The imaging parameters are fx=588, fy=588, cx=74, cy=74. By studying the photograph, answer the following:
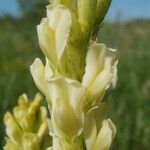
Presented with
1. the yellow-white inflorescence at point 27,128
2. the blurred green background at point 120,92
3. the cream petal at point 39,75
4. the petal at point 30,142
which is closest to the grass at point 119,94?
the blurred green background at point 120,92

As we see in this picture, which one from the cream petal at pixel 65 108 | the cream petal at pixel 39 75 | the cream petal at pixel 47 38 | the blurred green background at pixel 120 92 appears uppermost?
the cream petal at pixel 47 38

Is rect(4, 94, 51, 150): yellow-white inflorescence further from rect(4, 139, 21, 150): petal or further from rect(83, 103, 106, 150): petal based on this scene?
rect(83, 103, 106, 150): petal

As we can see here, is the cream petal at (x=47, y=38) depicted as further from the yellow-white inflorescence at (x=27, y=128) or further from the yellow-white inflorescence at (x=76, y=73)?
the yellow-white inflorescence at (x=27, y=128)

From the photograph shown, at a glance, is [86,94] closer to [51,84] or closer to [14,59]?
[51,84]

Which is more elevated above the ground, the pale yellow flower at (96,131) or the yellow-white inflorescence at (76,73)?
the yellow-white inflorescence at (76,73)

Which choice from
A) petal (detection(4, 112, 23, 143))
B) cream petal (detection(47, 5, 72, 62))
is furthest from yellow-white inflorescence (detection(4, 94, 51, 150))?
cream petal (detection(47, 5, 72, 62))

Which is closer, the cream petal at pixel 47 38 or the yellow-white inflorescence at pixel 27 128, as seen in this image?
the cream petal at pixel 47 38

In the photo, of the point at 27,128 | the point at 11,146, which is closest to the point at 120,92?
the point at 27,128

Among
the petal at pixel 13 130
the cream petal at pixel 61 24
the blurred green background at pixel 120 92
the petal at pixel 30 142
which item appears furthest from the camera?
the blurred green background at pixel 120 92

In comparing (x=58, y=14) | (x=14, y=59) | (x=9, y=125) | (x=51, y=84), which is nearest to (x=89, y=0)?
(x=58, y=14)
